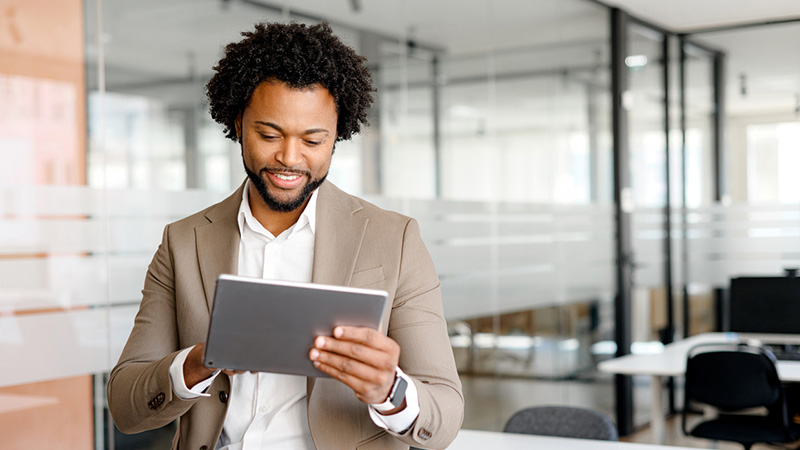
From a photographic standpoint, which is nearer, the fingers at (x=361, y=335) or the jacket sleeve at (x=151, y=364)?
the fingers at (x=361, y=335)

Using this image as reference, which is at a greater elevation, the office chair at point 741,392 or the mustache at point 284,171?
the mustache at point 284,171

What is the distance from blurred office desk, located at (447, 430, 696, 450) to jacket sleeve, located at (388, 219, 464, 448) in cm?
115

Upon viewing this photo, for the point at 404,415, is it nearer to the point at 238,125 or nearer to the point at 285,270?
the point at 285,270

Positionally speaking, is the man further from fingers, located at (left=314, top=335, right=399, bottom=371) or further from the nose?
fingers, located at (left=314, top=335, right=399, bottom=371)

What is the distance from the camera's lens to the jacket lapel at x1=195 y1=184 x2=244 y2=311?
5.33ft

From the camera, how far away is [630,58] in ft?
21.5

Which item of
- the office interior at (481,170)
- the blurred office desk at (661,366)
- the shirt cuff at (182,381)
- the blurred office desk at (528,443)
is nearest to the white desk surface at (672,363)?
the blurred office desk at (661,366)

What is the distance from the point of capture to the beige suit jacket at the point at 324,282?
5.06ft

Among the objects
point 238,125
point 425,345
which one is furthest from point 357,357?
point 238,125

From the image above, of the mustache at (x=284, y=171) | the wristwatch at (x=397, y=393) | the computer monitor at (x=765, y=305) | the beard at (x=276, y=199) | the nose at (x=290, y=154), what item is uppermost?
the nose at (x=290, y=154)

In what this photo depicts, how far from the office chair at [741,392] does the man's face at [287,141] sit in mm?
3369

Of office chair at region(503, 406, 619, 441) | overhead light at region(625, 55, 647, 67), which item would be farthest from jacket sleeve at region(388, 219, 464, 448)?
overhead light at region(625, 55, 647, 67)

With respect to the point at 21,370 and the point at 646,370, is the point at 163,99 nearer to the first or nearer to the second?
the point at 21,370

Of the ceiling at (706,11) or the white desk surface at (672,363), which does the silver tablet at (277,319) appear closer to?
the white desk surface at (672,363)
